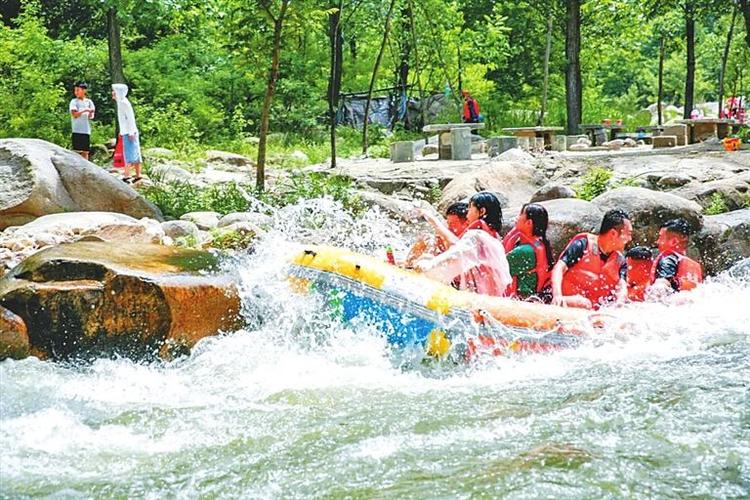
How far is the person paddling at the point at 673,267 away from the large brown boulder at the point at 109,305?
331cm

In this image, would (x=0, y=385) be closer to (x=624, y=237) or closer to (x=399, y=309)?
(x=399, y=309)

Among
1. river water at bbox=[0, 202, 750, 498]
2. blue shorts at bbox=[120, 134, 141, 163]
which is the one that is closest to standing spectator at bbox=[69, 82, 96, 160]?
blue shorts at bbox=[120, 134, 141, 163]

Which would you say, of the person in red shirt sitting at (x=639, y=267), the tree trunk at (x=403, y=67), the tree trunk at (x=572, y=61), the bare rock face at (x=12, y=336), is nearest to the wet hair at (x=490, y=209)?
the person in red shirt sitting at (x=639, y=267)

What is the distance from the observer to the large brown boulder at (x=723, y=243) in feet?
29.3

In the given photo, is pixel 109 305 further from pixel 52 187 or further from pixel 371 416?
pixel 52 187

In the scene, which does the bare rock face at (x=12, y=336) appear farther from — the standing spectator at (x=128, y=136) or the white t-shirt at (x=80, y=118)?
the white t-shirt at (x=80, y=118)

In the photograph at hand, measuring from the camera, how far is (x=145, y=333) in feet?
20.1

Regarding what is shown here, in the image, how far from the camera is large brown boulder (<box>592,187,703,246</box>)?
29.8 feet

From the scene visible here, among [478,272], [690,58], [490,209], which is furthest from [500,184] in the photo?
[690,58]

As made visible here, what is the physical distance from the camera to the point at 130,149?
495 inches

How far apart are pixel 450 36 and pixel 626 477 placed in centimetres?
2297

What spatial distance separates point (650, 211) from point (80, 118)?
8.72 metres

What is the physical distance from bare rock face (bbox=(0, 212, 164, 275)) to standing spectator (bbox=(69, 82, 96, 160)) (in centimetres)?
427

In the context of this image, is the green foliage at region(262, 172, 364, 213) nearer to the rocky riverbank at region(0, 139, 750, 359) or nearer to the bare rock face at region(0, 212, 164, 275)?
the rocky riverbank at region(0, 139, 750, 359)
